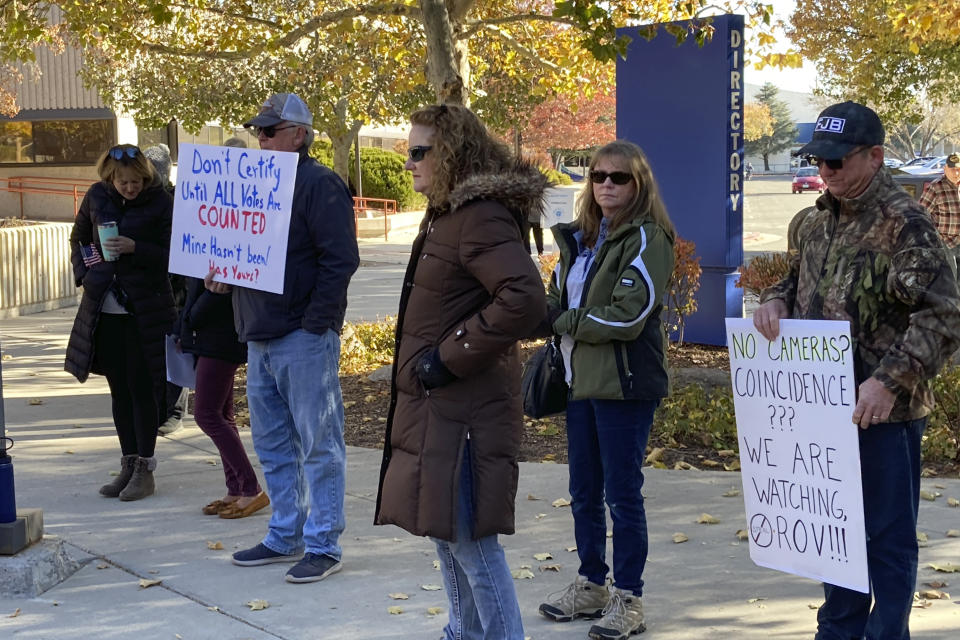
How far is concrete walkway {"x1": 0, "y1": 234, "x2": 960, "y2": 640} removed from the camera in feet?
14.6

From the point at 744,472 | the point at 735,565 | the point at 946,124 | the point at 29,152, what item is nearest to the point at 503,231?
the point at 744,472

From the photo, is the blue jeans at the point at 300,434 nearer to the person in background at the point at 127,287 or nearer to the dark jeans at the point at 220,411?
the dark jeans at the point at 220,411

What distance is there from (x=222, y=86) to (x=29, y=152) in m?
11.1

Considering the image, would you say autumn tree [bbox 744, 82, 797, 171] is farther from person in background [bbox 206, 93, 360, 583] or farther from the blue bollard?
the blue bollard

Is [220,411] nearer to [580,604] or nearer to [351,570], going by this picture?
[351,570]

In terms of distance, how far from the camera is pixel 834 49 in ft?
75.3

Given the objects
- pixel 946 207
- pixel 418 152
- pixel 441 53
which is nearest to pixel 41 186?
pixel 441 53

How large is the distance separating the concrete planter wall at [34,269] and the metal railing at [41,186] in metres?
15.1

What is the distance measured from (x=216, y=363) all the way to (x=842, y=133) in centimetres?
318

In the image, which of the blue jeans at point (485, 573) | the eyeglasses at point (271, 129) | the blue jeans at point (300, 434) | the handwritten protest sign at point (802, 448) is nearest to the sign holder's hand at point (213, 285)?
the blue jeans at point (300, 434)

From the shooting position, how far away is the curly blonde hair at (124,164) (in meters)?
5.95

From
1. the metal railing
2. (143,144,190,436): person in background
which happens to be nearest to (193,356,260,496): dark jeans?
(143,144,190,436): person in background

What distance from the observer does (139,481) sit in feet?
20.6

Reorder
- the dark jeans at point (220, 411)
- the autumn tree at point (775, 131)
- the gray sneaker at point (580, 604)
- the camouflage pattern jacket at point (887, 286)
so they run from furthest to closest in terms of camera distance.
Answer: the autumn tree at point (775, 131)
the dark jeans at point (220, 411)
the gray sneaker at point (580, 604)
the camouflage pattern jacket at point (887, 286)
